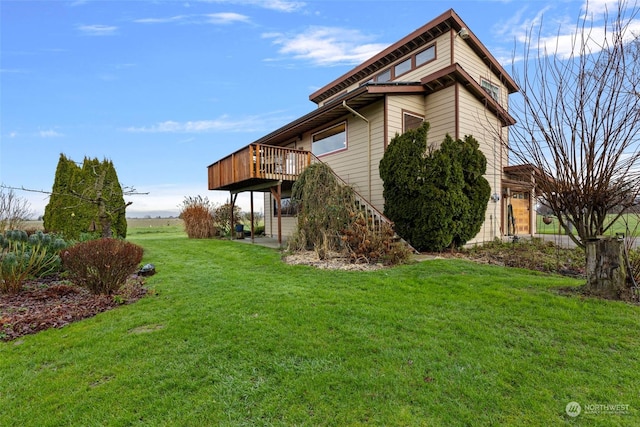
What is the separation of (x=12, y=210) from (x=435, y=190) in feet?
43.4

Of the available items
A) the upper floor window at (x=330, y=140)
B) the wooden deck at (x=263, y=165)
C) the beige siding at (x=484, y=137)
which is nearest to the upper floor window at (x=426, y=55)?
the beige siding at (x=484, y=137)

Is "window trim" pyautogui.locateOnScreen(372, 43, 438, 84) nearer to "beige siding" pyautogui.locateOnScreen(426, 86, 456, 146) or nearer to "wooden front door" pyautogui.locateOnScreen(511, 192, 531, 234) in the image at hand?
"beige siding" pyautogui.locateOnScreen(426, 86, 456, 146)

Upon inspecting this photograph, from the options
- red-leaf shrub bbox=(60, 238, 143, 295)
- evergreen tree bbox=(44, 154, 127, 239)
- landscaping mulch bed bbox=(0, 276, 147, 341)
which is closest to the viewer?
landscaping mulch bed bbox=(0, 276, 147, 341)

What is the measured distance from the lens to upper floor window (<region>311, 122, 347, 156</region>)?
35.8 ft

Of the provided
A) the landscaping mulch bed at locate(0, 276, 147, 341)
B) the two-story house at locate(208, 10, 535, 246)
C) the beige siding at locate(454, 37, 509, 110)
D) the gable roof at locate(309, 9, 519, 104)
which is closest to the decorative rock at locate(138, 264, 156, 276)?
the landscaping mulch bed at locate(0, 276, 147, 341)

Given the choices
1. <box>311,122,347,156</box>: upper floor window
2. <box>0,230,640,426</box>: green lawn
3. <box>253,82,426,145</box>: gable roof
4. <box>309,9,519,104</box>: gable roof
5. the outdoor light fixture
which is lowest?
<box>0,230,640,426</box>: green lawn

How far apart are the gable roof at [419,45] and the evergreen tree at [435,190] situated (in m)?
2.70

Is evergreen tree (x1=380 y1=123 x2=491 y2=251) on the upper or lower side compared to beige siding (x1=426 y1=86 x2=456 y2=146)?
lower

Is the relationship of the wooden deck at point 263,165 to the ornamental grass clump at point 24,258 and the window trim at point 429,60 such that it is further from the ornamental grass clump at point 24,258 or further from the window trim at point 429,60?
the window trim at point 429,60

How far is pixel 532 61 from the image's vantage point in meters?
4.36

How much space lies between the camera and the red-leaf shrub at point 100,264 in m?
4.62

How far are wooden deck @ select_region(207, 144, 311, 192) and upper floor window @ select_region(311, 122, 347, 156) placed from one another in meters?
1.11

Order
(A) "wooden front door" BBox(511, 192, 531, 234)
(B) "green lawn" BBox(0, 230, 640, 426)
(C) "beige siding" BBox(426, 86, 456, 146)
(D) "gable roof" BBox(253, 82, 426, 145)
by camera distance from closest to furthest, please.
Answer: (B) "green lawn" BBox(0, 230, 640, 426), (D) "gable roof" BBox(253, 82, 426, 145), (C) "beige siding" BBox(426, 86, 456, 146), (A) "wooden front door" BBox(511, 192, 531, 234)

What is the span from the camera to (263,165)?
10.0 m
